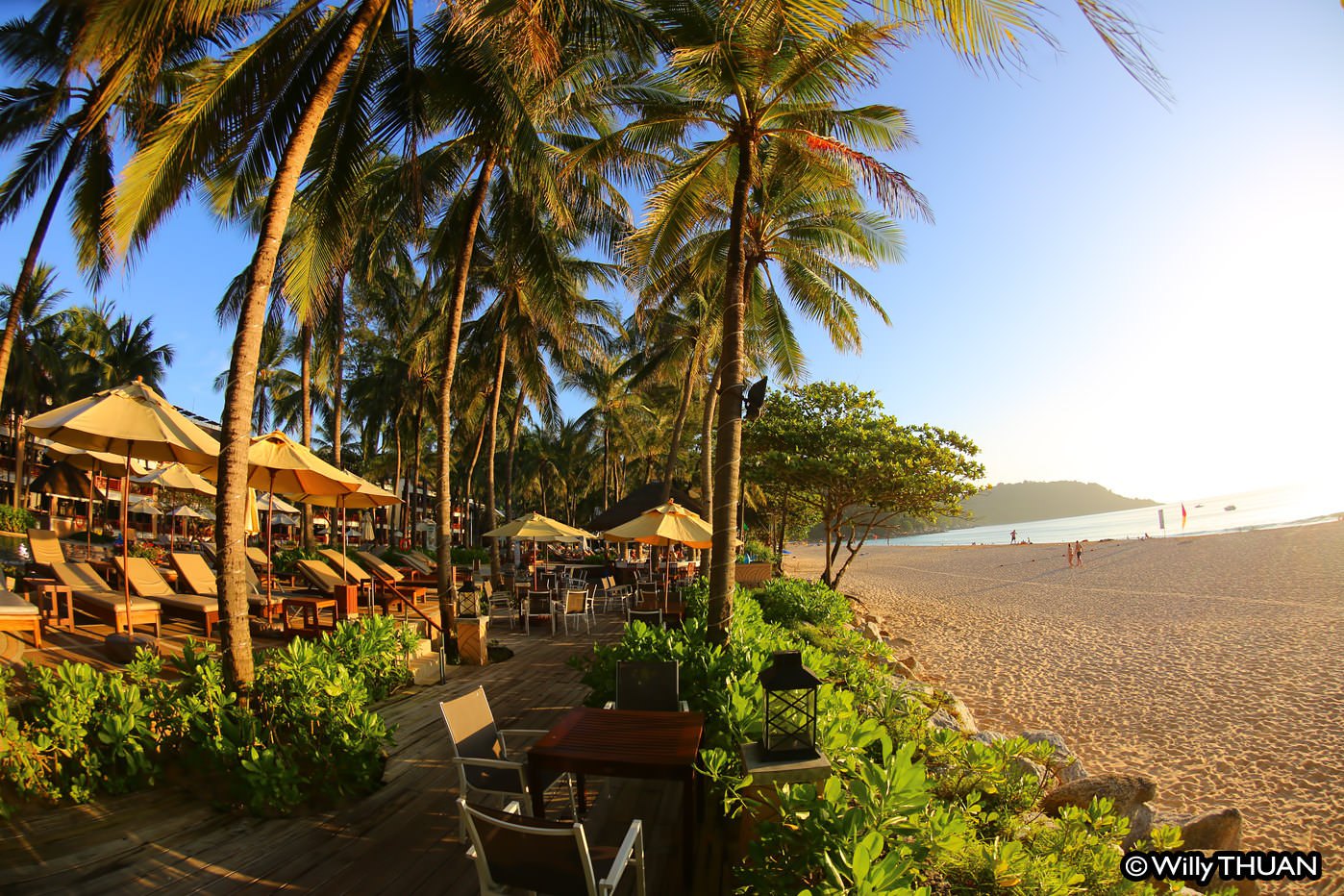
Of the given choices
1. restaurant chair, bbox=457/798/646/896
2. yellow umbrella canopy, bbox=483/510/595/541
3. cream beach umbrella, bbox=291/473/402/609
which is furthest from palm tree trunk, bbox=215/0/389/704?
yellow umbrella canopy, bbox=483/510/595/541

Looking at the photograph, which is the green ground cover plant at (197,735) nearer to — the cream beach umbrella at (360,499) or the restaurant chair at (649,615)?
the cream beach umbrella at (360,499)

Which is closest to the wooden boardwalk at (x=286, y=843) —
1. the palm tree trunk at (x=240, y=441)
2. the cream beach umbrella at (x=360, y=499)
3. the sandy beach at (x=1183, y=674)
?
the palm tree trunk at (x=240, y=441)

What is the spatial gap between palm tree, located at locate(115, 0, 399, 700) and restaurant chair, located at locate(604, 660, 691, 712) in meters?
2.45

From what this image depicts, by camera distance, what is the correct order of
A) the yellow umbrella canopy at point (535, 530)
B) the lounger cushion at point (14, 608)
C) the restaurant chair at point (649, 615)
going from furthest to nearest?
the yellow umbrella canopy at point (535, 530), the restaurant chair at point (649, 615), the lounger cushion at point (14, 608)

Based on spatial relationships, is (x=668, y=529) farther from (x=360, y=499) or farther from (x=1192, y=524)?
(x=1192, y=524)

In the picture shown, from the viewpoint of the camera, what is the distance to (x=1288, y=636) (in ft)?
44.1

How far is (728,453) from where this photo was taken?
624 centimetres

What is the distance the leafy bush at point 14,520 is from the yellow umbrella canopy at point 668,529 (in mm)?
19050

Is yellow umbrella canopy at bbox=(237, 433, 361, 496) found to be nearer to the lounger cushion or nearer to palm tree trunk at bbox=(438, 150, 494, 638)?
palm tree trunk at bbox=(438, 150, 494, 638)

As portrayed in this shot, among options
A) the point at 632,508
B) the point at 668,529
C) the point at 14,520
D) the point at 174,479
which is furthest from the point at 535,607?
the point at 14,520

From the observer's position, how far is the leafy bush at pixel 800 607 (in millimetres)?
10555

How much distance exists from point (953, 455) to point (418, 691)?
1444 centimetres

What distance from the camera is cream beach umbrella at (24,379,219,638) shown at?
5.45 meters

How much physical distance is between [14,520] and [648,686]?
23305 millimetres
